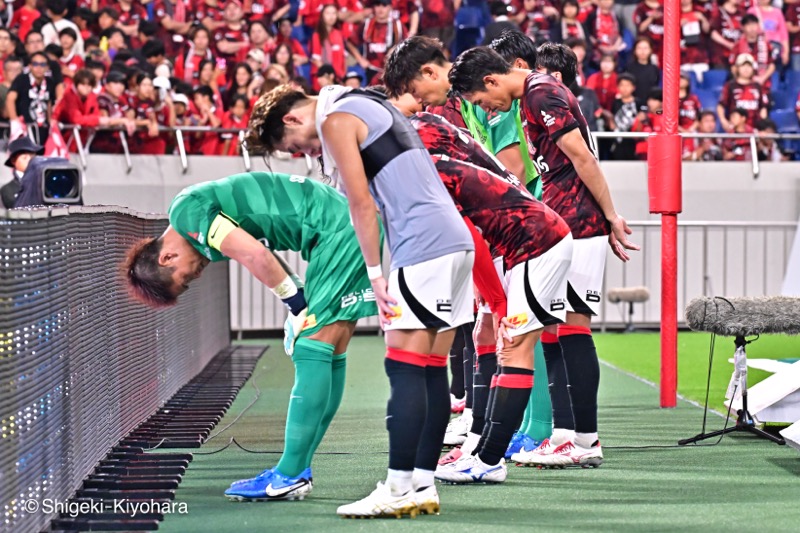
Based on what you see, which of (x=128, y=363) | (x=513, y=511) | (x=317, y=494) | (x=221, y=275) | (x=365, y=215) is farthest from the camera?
(x=221, y=275)

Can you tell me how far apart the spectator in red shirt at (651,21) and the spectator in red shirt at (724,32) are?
2.66 ft

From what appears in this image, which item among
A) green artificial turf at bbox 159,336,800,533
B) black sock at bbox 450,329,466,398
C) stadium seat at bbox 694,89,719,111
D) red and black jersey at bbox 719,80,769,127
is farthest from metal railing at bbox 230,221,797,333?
green artificial turf at bbox 159,336,800,533

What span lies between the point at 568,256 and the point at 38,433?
2.18 m

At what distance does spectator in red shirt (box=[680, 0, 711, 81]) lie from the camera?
1664 cm

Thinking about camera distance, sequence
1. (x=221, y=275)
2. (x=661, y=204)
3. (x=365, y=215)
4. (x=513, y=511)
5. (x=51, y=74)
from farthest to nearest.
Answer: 1. (x=51, y=74)
2. (x=221, y=275)
3. (x=661, y=204)
4. (x=513, y=511)
5. (x=365, y=215)

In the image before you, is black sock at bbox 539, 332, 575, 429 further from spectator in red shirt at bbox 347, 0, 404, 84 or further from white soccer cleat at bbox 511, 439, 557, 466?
spectator in red shirt at bbox 347, 0, 404, 84

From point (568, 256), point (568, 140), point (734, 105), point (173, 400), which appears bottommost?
point (173, 400)

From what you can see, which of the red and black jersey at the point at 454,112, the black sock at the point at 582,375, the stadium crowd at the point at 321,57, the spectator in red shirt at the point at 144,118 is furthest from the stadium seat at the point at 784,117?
the black sock at the point at 582,375

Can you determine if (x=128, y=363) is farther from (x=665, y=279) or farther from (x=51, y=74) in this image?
(x=51, y=74)

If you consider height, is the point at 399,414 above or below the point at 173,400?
above

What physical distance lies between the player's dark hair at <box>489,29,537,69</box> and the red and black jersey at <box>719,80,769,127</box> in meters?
10.9

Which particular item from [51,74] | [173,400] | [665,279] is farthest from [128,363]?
[51,74]

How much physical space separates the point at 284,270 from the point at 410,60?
91 centimetres

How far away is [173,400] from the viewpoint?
26.1 feet
